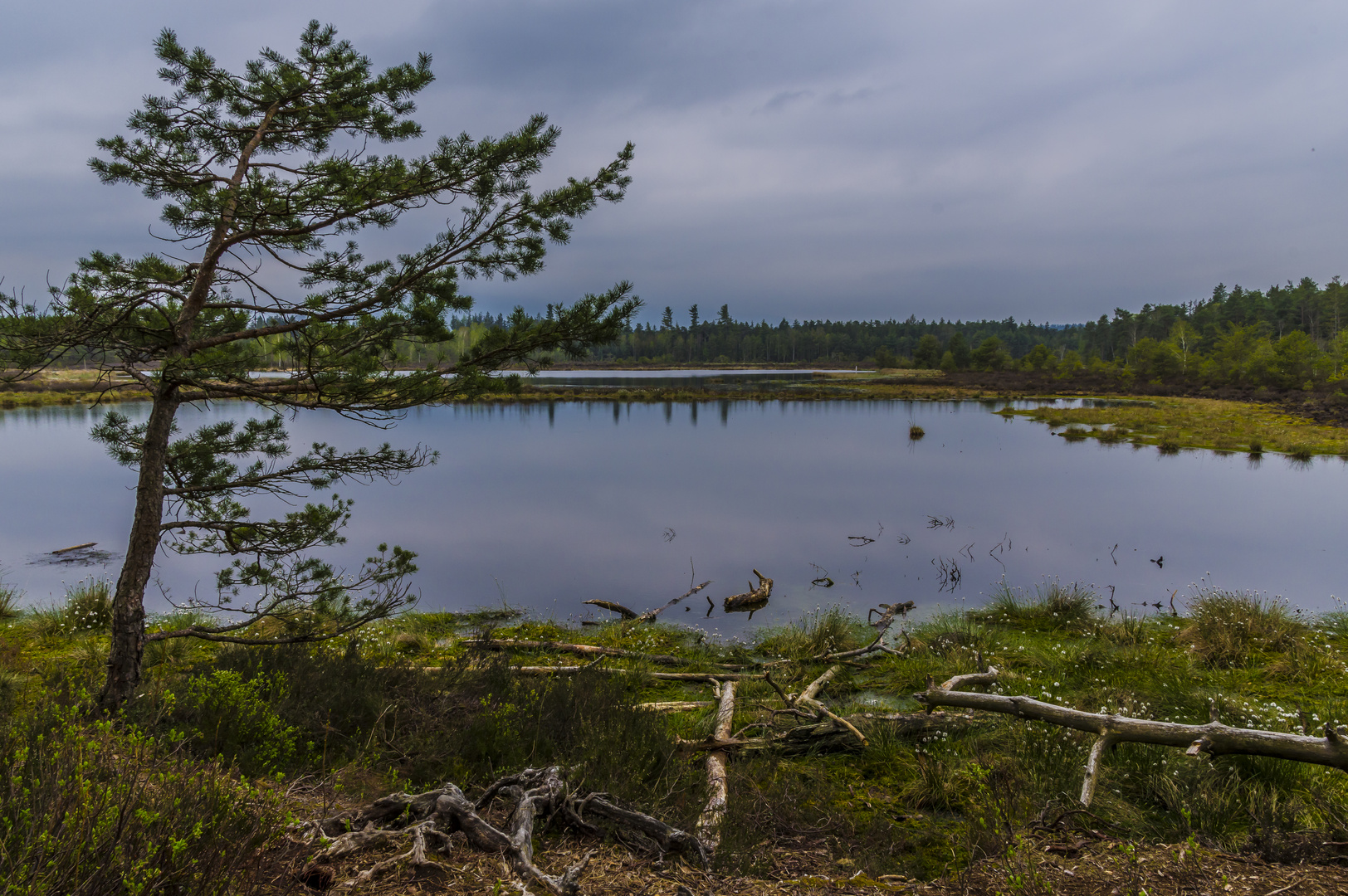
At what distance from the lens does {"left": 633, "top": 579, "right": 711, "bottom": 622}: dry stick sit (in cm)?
1208

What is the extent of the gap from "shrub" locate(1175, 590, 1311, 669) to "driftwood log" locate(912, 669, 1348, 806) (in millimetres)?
4696

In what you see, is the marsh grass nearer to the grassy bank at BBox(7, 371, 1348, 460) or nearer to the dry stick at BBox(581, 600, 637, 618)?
the grassy bank at BBox(7, 371, 1348, 460)

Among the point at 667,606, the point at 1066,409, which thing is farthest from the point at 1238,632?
the point at 1066,409

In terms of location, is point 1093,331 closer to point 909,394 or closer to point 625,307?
point 909,394

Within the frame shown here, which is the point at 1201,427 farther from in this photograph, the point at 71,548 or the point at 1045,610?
the point at 71,548

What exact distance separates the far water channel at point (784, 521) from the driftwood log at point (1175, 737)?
6319mm

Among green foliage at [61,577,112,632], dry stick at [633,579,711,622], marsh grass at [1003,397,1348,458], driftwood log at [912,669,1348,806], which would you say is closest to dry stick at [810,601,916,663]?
driftwood log at [912,669,1348,806]

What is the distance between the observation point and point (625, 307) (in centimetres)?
628

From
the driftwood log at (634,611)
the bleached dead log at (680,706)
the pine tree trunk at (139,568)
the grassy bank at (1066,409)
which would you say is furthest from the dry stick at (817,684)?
the grassy bank at (1066,409)

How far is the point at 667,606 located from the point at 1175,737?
337 inches

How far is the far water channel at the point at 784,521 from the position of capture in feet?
46.9

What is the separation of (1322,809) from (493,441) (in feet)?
127

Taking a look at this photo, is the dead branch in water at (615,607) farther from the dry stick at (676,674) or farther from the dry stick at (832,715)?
the dry stick at (832,715)

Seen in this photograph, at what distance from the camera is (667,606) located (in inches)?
500
